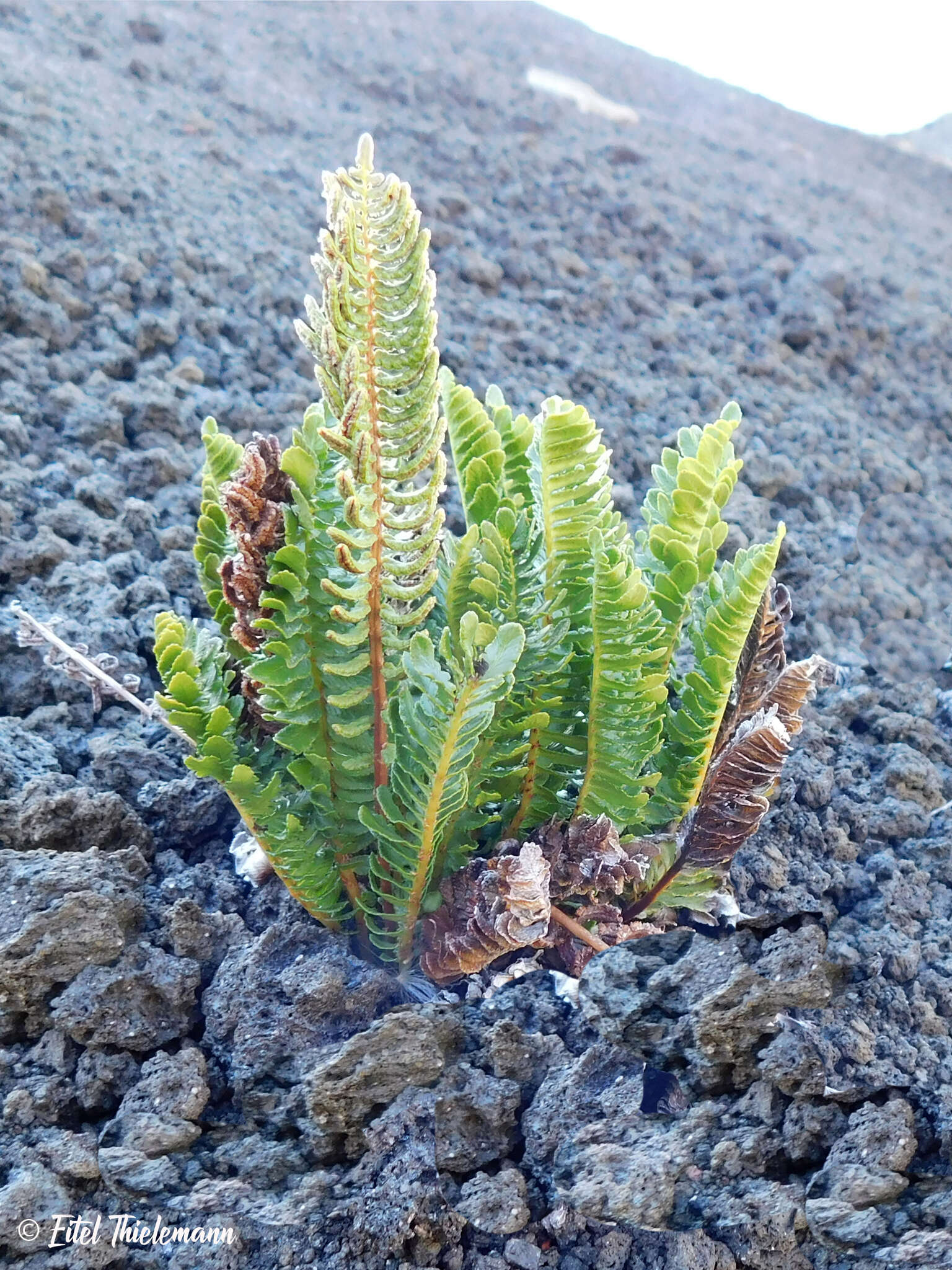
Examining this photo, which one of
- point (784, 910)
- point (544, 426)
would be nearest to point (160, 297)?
point (544, 426)

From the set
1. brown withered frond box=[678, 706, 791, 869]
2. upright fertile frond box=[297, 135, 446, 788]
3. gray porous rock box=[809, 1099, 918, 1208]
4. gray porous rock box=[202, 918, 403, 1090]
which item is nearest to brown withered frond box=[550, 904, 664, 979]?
brown withered frond box=[678, 706, 791, 869]

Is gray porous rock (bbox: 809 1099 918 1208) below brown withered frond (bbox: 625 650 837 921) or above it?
below

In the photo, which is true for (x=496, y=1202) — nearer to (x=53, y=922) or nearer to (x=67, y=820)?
(x=53, y=922)

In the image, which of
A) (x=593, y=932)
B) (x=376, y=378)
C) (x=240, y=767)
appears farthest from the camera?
(x=593, y=932)

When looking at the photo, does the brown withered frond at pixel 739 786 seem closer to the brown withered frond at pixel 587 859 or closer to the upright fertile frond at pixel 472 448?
the brown withered frond at pixel 587 859

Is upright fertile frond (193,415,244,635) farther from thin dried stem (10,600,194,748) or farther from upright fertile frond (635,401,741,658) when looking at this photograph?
upright fertile frond (635,401,741,658)

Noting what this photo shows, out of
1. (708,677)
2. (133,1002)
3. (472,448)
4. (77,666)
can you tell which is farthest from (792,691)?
(77,666)
